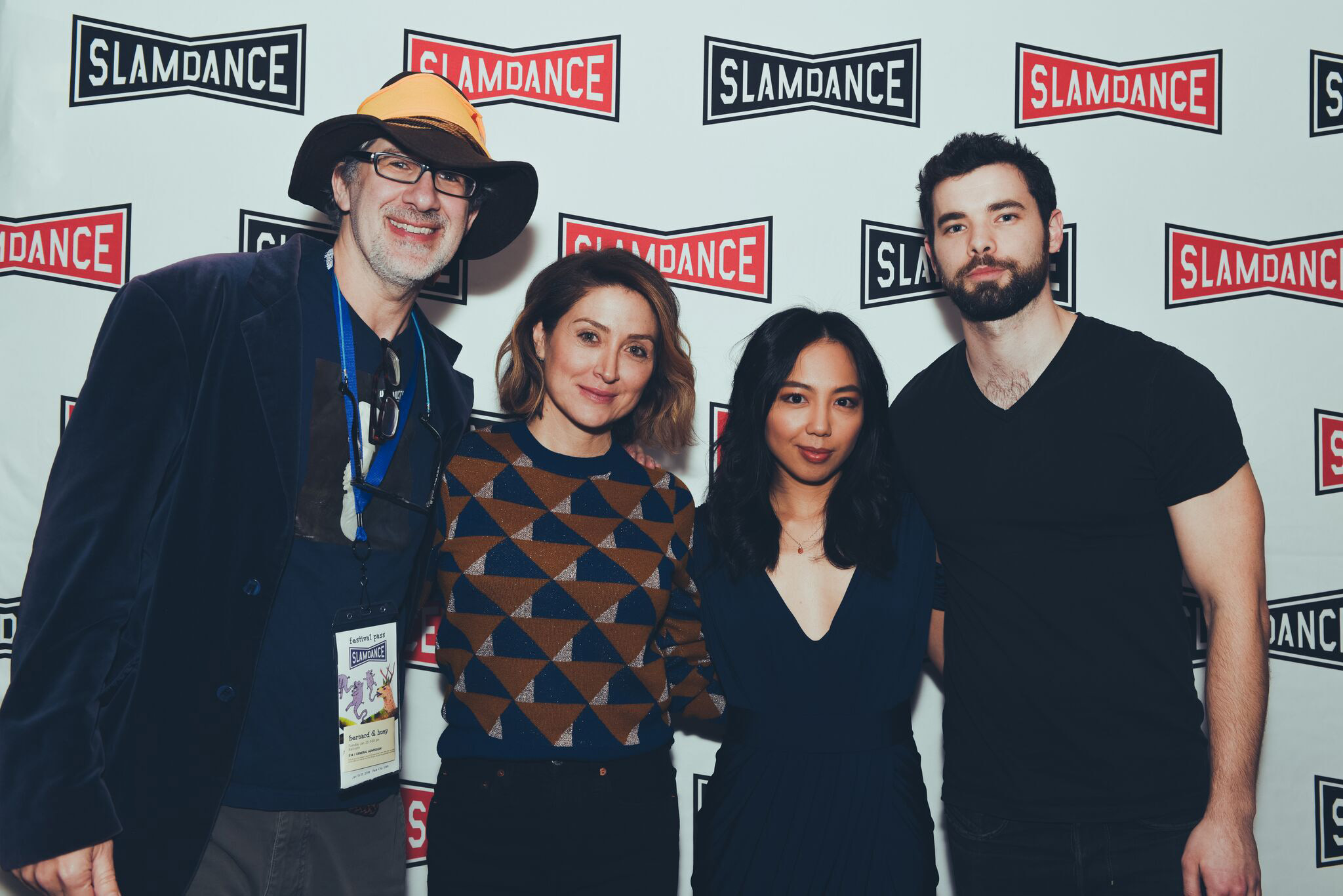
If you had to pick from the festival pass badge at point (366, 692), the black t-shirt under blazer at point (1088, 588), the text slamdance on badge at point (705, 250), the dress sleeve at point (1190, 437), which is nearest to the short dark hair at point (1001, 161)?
the black t-shirt under blazer at point (1088, 588)

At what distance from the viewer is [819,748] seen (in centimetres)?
165

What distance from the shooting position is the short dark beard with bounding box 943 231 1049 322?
5.56 ft

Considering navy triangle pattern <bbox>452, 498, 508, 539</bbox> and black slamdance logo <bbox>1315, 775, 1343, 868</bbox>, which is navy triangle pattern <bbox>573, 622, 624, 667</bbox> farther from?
black slamdance logo <bbox>1315, 775, 1343, 868</bbox>

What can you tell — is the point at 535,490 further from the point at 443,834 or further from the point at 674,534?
the point at 443,834

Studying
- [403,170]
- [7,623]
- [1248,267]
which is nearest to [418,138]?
[403,170]

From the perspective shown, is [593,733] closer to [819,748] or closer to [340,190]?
[819,748]

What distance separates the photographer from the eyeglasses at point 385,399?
5.07 feet

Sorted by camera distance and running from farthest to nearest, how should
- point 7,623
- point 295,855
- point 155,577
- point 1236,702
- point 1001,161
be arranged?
point 7,623
point 1001,161
point 1236,702
point 295,855
point 155,577

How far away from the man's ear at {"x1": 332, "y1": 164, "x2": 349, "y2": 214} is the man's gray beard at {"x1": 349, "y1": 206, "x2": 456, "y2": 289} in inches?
2.9

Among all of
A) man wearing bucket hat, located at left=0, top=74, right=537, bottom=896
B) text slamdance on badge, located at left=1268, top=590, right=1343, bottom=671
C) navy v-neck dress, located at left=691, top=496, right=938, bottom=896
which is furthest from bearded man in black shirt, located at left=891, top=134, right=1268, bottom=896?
man wearing bucket hat, located at left=0, top=74, right=537, bottom=896

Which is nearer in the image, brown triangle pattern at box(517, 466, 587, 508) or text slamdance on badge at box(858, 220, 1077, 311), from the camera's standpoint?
brown triangle pattern at box(517, 466, 587, 508)

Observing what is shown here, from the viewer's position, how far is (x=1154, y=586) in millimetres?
1634

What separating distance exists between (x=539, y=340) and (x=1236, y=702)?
4.78 feet

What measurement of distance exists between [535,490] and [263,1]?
146 centimetres
